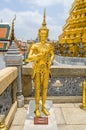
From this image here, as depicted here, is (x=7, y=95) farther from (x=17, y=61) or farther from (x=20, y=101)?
(x=17, y=61)

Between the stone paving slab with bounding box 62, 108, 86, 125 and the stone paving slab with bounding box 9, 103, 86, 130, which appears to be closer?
the stone paving slab with bounding box 9, 103, 86, 130

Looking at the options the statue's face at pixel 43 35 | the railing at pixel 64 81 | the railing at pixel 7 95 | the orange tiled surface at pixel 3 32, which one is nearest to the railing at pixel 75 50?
the railing at pixel 64 81

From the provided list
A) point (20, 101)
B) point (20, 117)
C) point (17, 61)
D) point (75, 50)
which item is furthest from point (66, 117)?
point (75, 50)

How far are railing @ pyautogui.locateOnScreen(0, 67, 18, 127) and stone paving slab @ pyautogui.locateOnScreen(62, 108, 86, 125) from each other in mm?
1427

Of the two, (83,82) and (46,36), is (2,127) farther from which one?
(83,82)

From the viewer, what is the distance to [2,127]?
331cm

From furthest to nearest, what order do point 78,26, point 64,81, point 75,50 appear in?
1. point 78,26
2. point 75,50
3. point 64,81

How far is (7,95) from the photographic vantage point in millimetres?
5828

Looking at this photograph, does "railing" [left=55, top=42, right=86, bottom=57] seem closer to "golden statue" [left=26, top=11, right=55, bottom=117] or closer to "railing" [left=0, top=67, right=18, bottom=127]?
"railing" [left=0, top=67, right=18, bottom=127]

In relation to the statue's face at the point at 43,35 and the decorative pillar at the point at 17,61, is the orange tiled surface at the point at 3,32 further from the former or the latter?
the statue's face at the point at 43,35

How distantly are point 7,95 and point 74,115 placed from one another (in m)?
1.90

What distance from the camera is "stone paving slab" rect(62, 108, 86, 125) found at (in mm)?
5855

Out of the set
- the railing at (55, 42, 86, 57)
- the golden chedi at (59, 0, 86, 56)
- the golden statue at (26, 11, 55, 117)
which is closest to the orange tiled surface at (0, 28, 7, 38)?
the golden chedi at (59, 0, 86, 56)

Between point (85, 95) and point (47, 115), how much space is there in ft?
6.99
